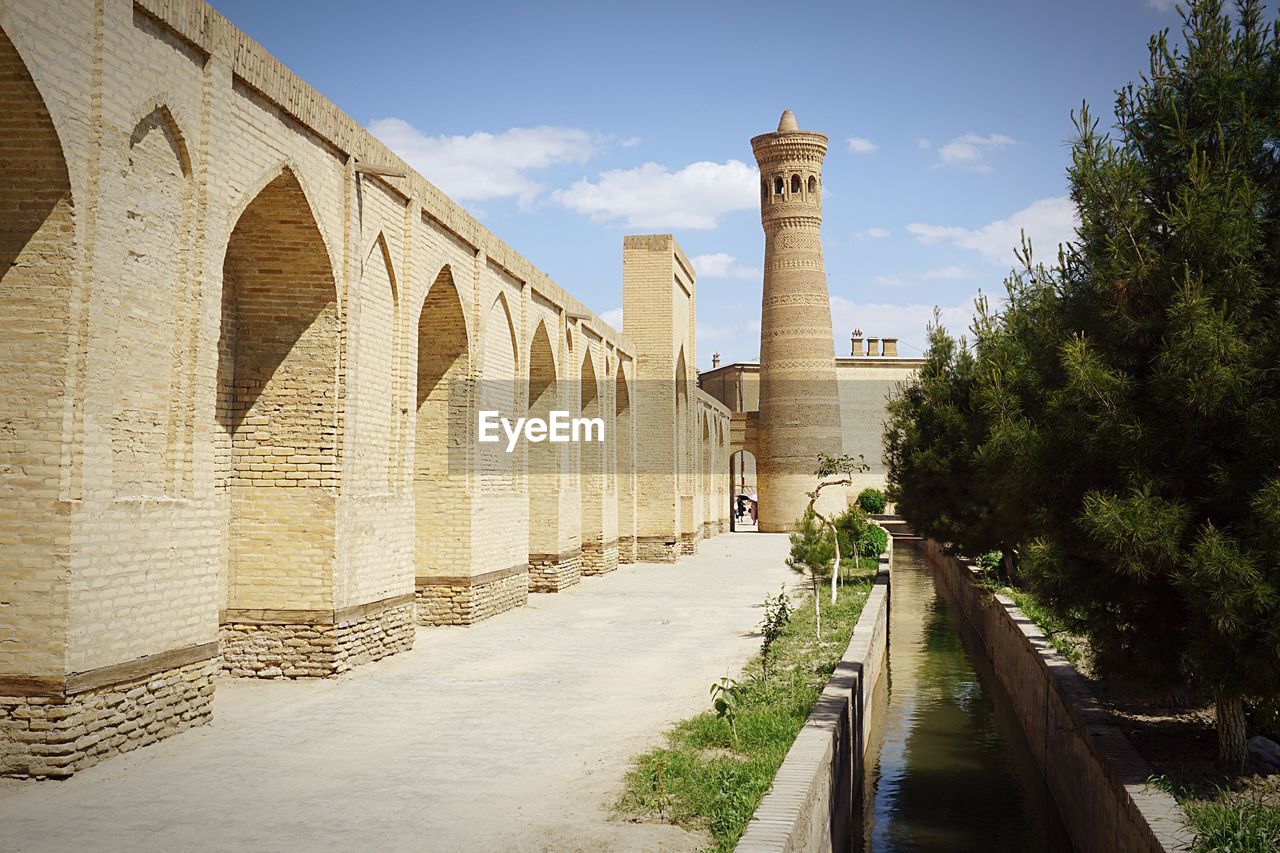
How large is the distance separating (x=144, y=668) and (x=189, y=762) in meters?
0.68

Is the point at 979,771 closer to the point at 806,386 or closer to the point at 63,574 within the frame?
the point at 63,574

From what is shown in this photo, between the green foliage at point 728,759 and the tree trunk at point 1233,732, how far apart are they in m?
2.36

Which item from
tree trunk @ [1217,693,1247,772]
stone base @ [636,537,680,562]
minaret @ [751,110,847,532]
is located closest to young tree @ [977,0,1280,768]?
tree trunk @ [1217,693,1247,772]

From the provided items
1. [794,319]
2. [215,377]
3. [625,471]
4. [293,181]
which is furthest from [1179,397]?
[794,319]

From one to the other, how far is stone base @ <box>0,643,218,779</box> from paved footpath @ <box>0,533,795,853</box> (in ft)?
0.29

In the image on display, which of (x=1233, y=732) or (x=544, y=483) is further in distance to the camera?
(x=544, y=483)

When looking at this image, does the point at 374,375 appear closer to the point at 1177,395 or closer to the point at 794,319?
the point at 1177,395

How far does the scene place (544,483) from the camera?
55.6 ft

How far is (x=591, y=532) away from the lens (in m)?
19.8

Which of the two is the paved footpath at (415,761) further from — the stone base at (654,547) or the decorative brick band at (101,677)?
the stone base at (654,547)

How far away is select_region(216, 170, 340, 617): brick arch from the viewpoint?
886cm

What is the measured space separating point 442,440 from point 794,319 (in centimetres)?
2354

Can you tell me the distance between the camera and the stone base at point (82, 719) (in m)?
5.72

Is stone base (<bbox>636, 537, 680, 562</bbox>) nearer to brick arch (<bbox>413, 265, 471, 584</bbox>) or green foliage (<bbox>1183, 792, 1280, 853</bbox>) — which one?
brick arch (<bbox>413, 265, 471, 584</bbox>)
